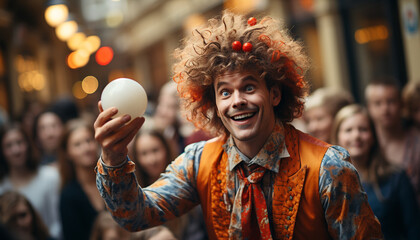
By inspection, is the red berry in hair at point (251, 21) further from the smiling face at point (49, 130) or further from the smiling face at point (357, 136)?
the smiling face at point (49, 130)

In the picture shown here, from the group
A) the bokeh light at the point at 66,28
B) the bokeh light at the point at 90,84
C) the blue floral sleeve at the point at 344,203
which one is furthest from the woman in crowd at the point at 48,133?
the bokeh light at the point at 90,84

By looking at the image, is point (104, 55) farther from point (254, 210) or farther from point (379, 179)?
point (254, 210)

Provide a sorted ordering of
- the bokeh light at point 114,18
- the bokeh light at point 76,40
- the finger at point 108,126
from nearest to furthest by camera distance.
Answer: the finger at point 108,126 < the bokeh light at point 76,40 < the bokeh light at point 114,18

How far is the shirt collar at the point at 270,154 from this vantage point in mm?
2041

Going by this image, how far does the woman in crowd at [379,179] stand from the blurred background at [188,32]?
74 centimetres

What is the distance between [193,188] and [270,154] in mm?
438

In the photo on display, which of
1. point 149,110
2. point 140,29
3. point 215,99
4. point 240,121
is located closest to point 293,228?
point 240,121

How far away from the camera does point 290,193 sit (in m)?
1.96

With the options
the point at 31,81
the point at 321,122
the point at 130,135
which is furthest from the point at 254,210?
the point at 31,81

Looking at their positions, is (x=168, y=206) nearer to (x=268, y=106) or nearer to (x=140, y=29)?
(x=268, y=106)

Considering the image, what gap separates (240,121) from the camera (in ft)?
6.68

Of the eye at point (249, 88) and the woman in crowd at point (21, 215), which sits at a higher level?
the eye at point (249, 88)

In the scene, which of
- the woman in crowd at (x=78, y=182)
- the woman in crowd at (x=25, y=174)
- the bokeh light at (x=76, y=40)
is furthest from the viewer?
the bokeh light at (x=76, y=40)

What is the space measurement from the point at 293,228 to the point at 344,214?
0.73 feet
